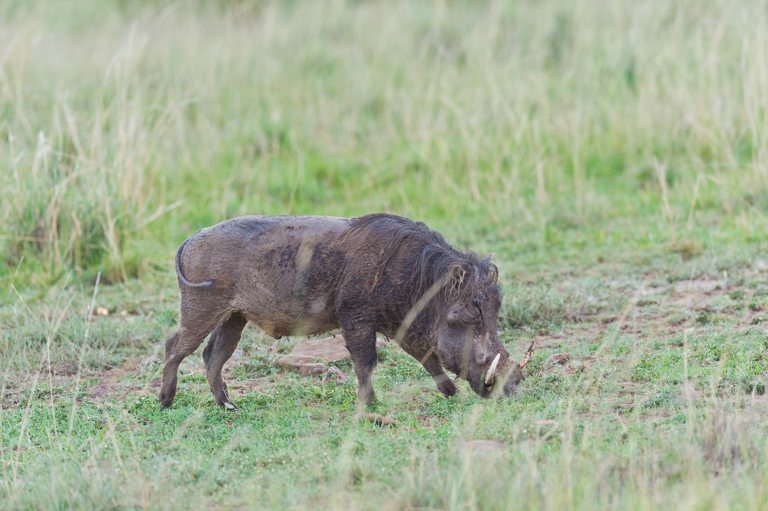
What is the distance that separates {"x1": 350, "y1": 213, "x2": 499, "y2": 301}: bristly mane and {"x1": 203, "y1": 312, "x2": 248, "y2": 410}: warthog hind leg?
84 centimetres

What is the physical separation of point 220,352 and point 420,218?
3696 millimetres

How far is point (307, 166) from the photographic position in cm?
895

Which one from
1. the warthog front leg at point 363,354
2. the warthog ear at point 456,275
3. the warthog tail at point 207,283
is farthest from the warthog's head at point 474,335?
the warthog tail at point 207,283

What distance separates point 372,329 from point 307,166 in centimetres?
503

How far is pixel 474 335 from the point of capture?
158 inches

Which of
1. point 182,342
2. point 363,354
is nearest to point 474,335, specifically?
point 363,354

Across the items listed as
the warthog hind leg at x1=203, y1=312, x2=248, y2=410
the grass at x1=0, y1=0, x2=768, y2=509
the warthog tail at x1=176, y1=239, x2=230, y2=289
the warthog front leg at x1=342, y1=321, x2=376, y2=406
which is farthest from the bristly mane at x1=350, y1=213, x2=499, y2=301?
the warthog hind leg at x1=203, y1=312, x2=248, y2=410

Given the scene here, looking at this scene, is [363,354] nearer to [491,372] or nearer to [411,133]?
[491,372]

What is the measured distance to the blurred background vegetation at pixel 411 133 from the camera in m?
6.83

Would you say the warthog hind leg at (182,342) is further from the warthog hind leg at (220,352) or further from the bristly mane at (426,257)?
the bristly mane at (426,257)

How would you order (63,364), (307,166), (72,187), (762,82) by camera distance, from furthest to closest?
(307,166) → (762,82) → (72,187) → (63,364)

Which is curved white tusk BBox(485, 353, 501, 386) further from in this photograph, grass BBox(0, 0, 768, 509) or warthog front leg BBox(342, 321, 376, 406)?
warthog front leg BBox(342, 321, 376, 406)

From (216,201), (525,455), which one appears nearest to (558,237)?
(216,201)

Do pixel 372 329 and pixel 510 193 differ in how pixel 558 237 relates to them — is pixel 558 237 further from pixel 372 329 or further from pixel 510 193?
pixel 372 329
